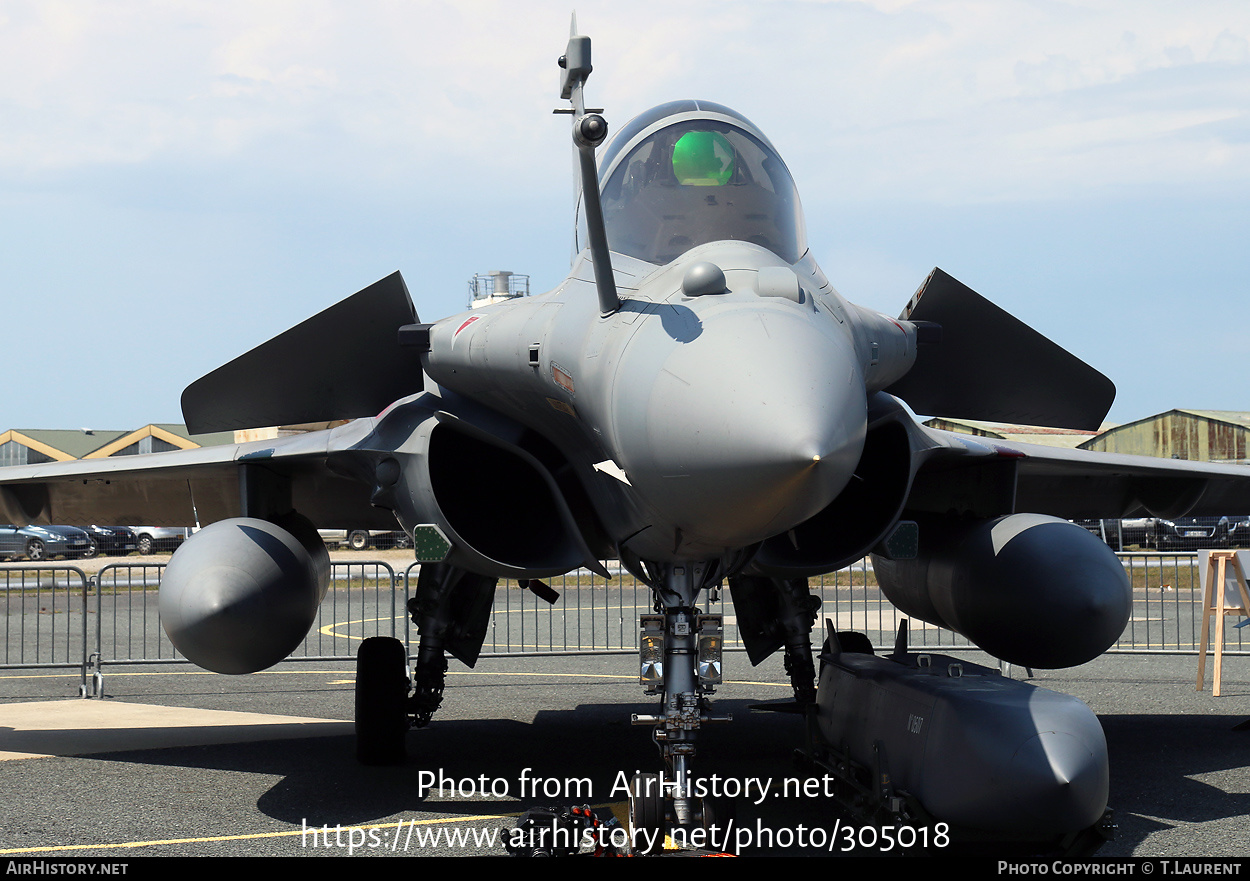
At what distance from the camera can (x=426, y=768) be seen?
7438mm

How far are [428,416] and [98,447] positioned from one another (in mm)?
71069

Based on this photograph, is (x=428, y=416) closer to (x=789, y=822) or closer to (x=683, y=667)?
(x=683, y=667)

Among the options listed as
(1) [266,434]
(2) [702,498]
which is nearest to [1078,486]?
(2) [702,498]

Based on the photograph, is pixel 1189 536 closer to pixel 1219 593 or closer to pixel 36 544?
pixel 1219 593

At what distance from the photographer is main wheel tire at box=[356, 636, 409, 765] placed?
7.44 metres

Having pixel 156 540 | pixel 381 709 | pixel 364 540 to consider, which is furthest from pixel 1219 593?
pixel 156 540

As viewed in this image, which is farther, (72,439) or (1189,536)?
(72,439)

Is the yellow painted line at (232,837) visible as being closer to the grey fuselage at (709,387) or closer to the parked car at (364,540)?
the grey fuselage at (709,387)

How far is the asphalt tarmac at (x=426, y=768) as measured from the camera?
5594mm

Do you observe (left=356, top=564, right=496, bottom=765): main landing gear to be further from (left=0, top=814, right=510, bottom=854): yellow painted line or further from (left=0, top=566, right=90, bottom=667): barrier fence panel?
(left=0, top=566, right=90, bottom=667): barrier fence panel

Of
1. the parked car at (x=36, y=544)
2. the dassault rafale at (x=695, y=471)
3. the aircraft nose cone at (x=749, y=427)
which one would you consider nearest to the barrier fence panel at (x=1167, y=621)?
the dassault rafale at (x=695, y=471)

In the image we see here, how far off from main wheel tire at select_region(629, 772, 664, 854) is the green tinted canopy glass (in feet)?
8.35

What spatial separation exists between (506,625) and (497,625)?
1421mm

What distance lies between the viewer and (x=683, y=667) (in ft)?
15.5
